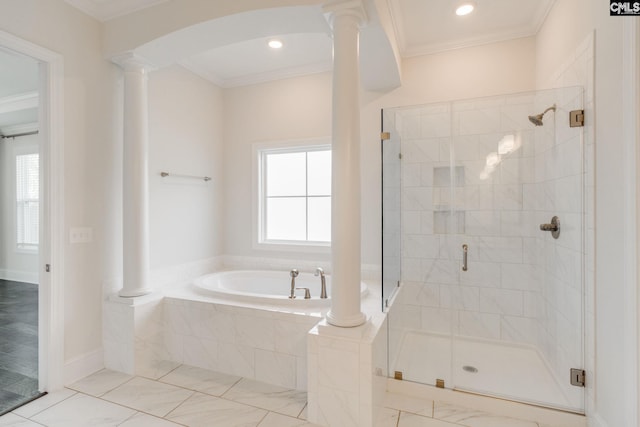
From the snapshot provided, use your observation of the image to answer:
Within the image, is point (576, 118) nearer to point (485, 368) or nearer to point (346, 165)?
point (346, 165)

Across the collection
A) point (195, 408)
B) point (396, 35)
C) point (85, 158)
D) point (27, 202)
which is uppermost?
point (396, 35)

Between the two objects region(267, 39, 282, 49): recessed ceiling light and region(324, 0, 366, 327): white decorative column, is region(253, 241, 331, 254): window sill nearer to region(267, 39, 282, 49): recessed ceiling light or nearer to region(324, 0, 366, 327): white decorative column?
region(324, 0, 366, 327): white decorative column

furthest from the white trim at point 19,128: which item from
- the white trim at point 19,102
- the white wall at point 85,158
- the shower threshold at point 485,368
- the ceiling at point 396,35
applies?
the shower threshold at point 485,368

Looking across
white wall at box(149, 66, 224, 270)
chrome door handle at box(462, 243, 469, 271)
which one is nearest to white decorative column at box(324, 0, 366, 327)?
chrome door handle at box(462, 243, 469, 271)

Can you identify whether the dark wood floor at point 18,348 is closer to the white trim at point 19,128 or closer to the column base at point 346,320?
the column base at point 346,320

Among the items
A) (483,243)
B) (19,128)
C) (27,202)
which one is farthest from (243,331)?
(19,128)

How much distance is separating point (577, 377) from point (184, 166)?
3.53m

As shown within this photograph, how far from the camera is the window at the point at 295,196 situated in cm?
360

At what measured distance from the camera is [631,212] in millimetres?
1356

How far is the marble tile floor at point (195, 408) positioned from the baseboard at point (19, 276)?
3.98 metres

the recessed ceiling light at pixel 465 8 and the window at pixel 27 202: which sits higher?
the recessed ceiling light at pixel 465 8

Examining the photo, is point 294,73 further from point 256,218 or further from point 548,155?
point 548,155

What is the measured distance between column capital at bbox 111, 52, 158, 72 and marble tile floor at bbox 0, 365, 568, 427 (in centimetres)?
233

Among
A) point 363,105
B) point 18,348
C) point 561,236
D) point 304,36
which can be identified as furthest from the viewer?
point 363,105
